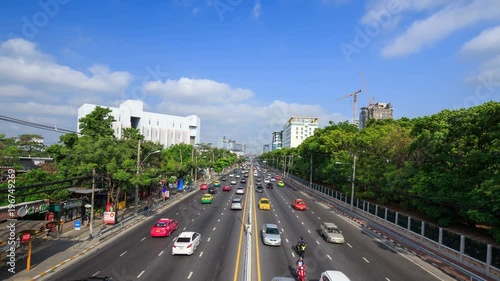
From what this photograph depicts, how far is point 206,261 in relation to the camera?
69.0 ft

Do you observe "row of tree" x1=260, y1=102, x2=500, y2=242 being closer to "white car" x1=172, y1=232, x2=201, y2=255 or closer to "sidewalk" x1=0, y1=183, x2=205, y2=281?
"white car" x1=172, y1=232, x2=201, y2=255

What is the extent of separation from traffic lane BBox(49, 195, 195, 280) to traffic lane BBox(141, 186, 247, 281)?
2450 mm

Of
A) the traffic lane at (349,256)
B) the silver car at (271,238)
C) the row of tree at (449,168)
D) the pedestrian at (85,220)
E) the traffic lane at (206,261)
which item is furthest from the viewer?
the pedestrian at (85,220)

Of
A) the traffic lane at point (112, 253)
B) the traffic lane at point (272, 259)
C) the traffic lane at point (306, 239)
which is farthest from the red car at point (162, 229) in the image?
the traffic lane at point (306, 239)

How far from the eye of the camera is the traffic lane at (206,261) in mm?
18297

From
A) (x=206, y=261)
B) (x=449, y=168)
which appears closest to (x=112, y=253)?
(x=206, y=261)

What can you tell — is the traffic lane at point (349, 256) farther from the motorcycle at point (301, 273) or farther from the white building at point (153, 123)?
the white building at point (153, 123)

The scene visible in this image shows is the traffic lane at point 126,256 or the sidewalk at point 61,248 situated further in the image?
the traffic lane at point 126,256

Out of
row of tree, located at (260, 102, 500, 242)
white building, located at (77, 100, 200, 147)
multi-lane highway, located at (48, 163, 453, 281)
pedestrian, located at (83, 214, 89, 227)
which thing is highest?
white building, located at (77, 100, 200, 147)

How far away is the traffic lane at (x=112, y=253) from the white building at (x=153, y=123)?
73586 millimetres

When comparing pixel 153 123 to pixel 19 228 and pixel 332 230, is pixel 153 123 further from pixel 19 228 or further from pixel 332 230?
pixel 19 228

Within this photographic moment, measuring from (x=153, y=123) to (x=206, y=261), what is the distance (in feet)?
341

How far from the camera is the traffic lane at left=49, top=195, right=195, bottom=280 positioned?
18.7 metres

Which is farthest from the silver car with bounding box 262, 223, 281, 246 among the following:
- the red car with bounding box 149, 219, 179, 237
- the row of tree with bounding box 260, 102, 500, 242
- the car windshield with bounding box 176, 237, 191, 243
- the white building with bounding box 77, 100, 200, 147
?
the white building with bounding box 77, 100, 200, 147
